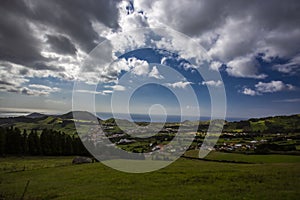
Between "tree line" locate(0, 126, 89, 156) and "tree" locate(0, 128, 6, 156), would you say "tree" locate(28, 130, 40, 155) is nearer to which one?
"tree line" locate(0, 126, 89, 156)

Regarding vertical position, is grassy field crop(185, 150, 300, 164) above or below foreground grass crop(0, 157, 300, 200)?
below

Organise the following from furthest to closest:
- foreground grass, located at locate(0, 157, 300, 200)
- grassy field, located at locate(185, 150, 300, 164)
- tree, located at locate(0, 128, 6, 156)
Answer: tree, located at locate(0, 128, 6, 156) < grassy field, located at locate(185, 150, 300, 164) < foreground grass, located at locate(0, 157, 300, 200)

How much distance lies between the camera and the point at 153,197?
645 inches

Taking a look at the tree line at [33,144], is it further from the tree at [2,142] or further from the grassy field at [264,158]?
the grassy field at [264,158]

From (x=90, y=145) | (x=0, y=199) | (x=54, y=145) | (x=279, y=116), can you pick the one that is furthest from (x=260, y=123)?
(x=0, y=199)

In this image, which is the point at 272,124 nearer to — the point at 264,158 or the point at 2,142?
the point at 264,158

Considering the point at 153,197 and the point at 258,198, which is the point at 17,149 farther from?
the point at 258,198

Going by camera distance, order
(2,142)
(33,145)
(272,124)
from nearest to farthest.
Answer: (2,142)
(33,145)
(272,124)

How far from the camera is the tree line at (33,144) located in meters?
64.8

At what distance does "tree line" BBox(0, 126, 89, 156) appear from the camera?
64.8 metres

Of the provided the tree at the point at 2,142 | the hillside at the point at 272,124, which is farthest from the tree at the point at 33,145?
the hillside at the point at 272,124

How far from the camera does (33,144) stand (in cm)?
6725

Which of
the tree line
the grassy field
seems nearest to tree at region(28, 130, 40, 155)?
the tree line

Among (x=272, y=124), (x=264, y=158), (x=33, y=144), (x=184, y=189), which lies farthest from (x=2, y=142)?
(x=272, y=124)
